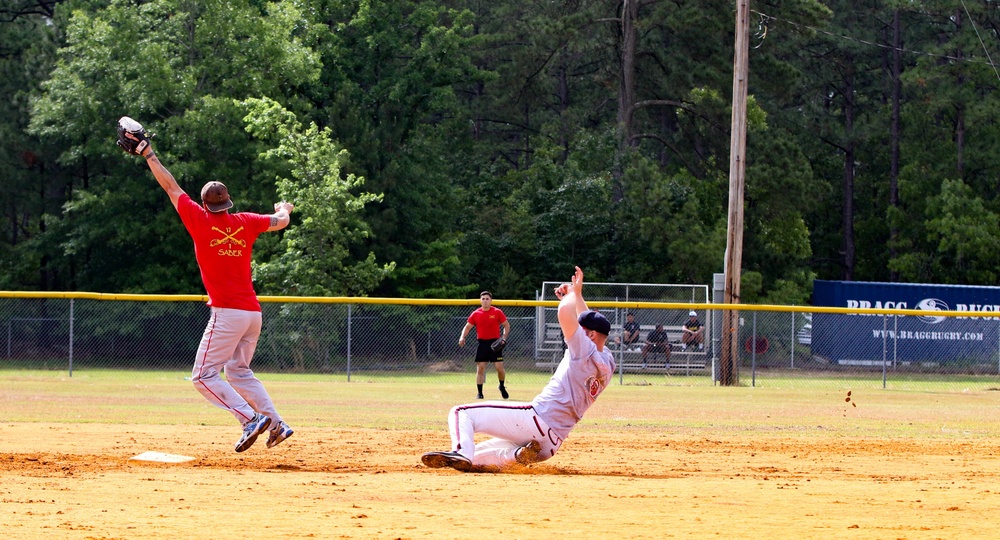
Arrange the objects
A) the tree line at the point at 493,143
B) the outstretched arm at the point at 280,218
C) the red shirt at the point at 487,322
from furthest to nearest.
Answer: the tree line at the point at 493,143 → the red shirt at the point at 487,322 → the outstretched arm at the point at 280,218

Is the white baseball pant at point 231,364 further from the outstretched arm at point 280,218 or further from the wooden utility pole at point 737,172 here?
the wooden utility pole at point 737,172

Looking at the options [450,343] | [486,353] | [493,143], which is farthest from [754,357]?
[493,143]

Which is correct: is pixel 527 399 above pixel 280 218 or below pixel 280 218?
below

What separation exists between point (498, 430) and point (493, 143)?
146ft

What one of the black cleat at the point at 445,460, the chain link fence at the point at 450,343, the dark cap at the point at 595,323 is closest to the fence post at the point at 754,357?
the chain link fence at the point at 450,343

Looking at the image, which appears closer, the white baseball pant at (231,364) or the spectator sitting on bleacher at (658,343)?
the white baseball pant at (231,364)

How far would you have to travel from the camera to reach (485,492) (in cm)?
765

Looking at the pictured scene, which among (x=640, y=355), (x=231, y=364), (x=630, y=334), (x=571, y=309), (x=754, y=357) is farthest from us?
(x=640, y=355)

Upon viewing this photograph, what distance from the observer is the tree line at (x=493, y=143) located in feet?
114

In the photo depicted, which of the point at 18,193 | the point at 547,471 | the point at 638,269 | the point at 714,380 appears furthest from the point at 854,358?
the point at 18,193

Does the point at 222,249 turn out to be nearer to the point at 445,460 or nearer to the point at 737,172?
the point at 445,460

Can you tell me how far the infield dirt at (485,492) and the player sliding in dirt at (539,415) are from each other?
20 cm

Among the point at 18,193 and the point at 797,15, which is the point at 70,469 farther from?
the point at 797,15

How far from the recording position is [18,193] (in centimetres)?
3844
